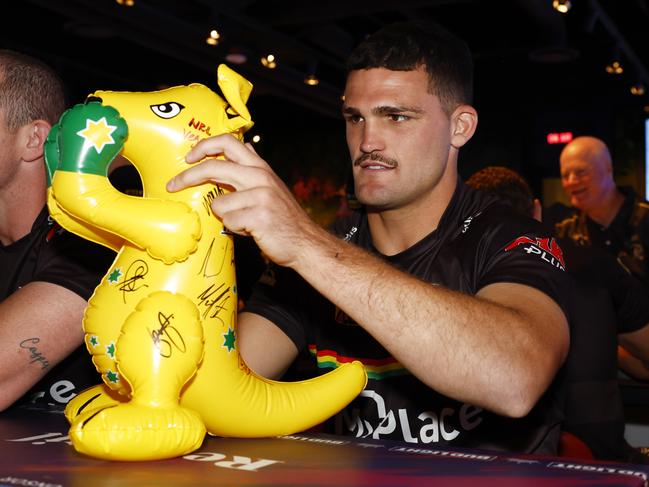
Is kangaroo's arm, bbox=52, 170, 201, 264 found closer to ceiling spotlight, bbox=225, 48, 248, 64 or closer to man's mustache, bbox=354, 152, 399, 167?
man's mustache, bbox=354, 152, 399, 167

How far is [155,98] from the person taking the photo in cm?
98

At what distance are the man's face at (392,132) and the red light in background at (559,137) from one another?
6274mm

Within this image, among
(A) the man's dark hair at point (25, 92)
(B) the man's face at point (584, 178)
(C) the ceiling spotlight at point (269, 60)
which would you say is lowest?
(A) the man's dark hair at point (25, 92)

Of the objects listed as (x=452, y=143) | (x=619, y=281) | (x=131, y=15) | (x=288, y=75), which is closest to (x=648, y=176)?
(x=288, y=75)

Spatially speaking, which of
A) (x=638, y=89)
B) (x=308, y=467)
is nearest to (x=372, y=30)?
(x=638, y=89)

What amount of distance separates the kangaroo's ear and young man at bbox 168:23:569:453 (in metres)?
0.05

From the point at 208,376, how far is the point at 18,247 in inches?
33.9

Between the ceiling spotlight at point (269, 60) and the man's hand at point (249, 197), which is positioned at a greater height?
the ceiling spotlight at point (269, 60)

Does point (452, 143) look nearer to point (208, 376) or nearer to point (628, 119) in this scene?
point (208, 376)

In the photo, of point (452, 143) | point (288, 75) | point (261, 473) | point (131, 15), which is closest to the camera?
point (261, 473)

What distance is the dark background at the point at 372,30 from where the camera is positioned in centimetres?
521
